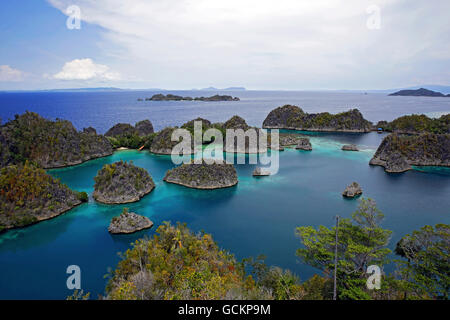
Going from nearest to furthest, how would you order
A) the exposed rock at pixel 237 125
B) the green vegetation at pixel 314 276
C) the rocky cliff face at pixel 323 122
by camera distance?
the green vegetation at pixel 314 276, the exposed rock at pixel 237 125, the rocky cliff face at pixel 323 122

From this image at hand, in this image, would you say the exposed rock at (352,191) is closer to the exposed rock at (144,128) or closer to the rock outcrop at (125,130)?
the rock outcrop at (125,130)

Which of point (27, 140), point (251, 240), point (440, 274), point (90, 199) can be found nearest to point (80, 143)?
point (27, 140)

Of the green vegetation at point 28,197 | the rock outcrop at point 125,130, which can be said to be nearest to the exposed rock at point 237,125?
the rock outcrop at point 125,130

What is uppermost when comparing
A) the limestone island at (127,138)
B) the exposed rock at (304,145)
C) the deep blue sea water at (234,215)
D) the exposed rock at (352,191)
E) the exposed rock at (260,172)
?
the limestone island at (127,138)

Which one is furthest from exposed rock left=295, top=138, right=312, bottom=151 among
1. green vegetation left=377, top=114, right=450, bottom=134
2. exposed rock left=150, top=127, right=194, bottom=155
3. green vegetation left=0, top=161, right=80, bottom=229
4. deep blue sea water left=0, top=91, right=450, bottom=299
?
green vegetation left=0, top=161, right=80, bottom=229

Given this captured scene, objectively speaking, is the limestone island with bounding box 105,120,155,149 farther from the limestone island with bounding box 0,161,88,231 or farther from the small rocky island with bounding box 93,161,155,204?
the limestone island with bounding box 0,161,88,231

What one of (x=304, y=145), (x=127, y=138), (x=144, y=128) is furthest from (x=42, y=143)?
(x=304, y=145)
